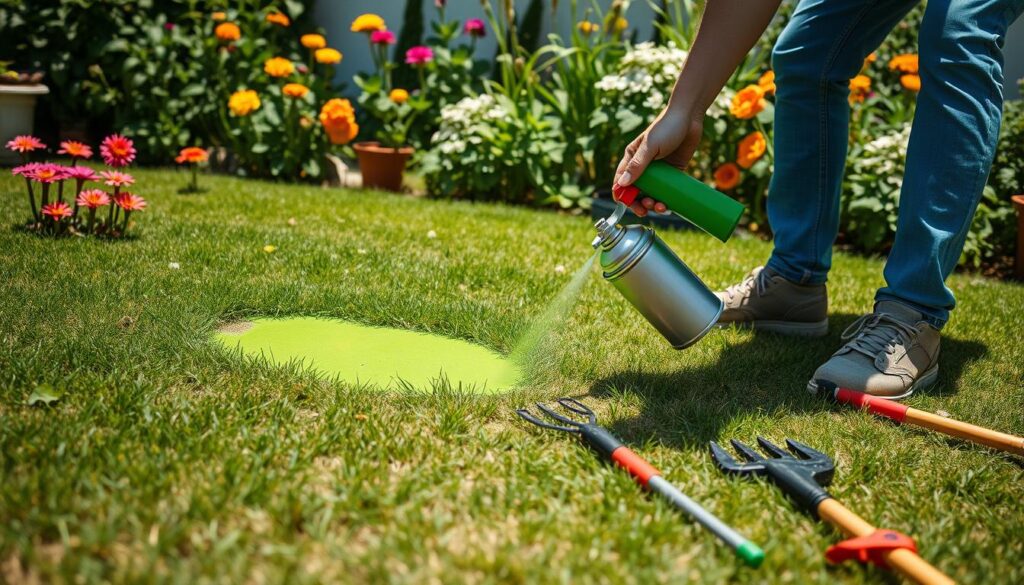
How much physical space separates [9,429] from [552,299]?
1.54 m

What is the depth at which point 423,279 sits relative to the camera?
266cm

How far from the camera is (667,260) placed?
175 centimetres

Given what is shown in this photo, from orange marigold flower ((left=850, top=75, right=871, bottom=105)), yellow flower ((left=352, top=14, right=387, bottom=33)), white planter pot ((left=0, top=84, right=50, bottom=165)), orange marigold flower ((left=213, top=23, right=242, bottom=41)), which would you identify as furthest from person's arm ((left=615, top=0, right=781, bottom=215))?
white planter pot ((left=0, top=84, right=50, bottom=165))

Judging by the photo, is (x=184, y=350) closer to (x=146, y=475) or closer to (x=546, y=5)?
(x=146, y=475)

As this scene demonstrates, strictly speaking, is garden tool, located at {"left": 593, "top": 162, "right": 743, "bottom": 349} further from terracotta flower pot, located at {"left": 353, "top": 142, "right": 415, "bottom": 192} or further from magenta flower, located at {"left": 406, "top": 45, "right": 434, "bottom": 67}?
magenta flower, located at {"left": 406, "top": 45, "right": 434, "bottom": 67}

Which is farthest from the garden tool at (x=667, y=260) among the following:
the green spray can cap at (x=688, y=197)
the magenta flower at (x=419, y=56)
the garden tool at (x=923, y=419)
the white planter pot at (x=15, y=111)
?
the white planter pot at (x=15, y=111)

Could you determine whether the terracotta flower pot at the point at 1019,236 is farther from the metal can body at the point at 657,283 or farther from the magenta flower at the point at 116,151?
the magenta flower at the point at 116,151

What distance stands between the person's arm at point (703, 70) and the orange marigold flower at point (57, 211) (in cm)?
204

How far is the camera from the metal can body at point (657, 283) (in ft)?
5.63

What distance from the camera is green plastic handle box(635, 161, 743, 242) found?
5.75 ft

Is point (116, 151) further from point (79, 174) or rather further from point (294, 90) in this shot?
point (294, 90)

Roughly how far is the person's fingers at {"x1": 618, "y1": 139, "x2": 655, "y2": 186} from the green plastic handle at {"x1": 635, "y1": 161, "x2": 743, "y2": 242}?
2cm

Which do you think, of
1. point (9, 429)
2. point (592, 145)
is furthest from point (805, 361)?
point (592, 145)

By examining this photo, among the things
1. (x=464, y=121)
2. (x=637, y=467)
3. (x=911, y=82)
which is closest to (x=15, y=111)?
(x=464, y=121)
